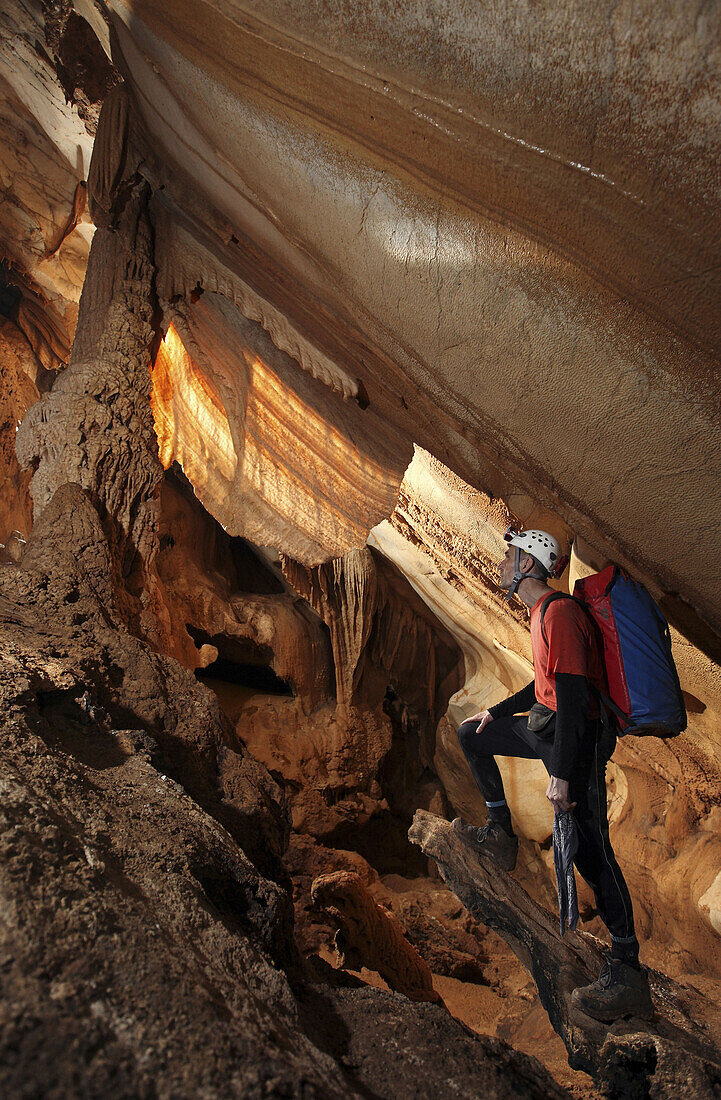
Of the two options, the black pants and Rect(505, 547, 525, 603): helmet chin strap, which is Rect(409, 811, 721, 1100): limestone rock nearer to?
the black pants

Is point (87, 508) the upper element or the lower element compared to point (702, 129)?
lower

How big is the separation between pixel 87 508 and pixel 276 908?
2094 millimetres

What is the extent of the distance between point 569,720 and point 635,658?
0.31 metres

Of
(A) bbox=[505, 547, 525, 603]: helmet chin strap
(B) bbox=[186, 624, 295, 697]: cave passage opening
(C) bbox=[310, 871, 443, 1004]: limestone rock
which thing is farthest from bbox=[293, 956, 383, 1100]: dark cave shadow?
(B) bbox=[186, 624, 295, 697]: cave passage opening

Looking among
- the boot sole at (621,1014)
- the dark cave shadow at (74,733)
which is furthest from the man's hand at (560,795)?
the dark cave shadow at (74,733)

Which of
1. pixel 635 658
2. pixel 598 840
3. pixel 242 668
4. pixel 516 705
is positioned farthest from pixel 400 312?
pixel 242 668

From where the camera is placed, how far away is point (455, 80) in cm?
164

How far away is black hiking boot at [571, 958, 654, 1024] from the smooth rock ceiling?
1.25m

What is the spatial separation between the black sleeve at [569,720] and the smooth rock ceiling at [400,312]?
2.03ft

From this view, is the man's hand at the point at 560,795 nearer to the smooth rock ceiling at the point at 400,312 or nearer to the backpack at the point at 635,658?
the backpack at the point at 635,658

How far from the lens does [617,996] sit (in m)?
2.14

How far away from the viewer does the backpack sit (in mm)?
2072

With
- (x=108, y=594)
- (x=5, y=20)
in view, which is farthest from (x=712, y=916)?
(x=5, y=20)

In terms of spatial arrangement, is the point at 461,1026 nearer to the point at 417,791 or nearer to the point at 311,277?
the point at 311,277
